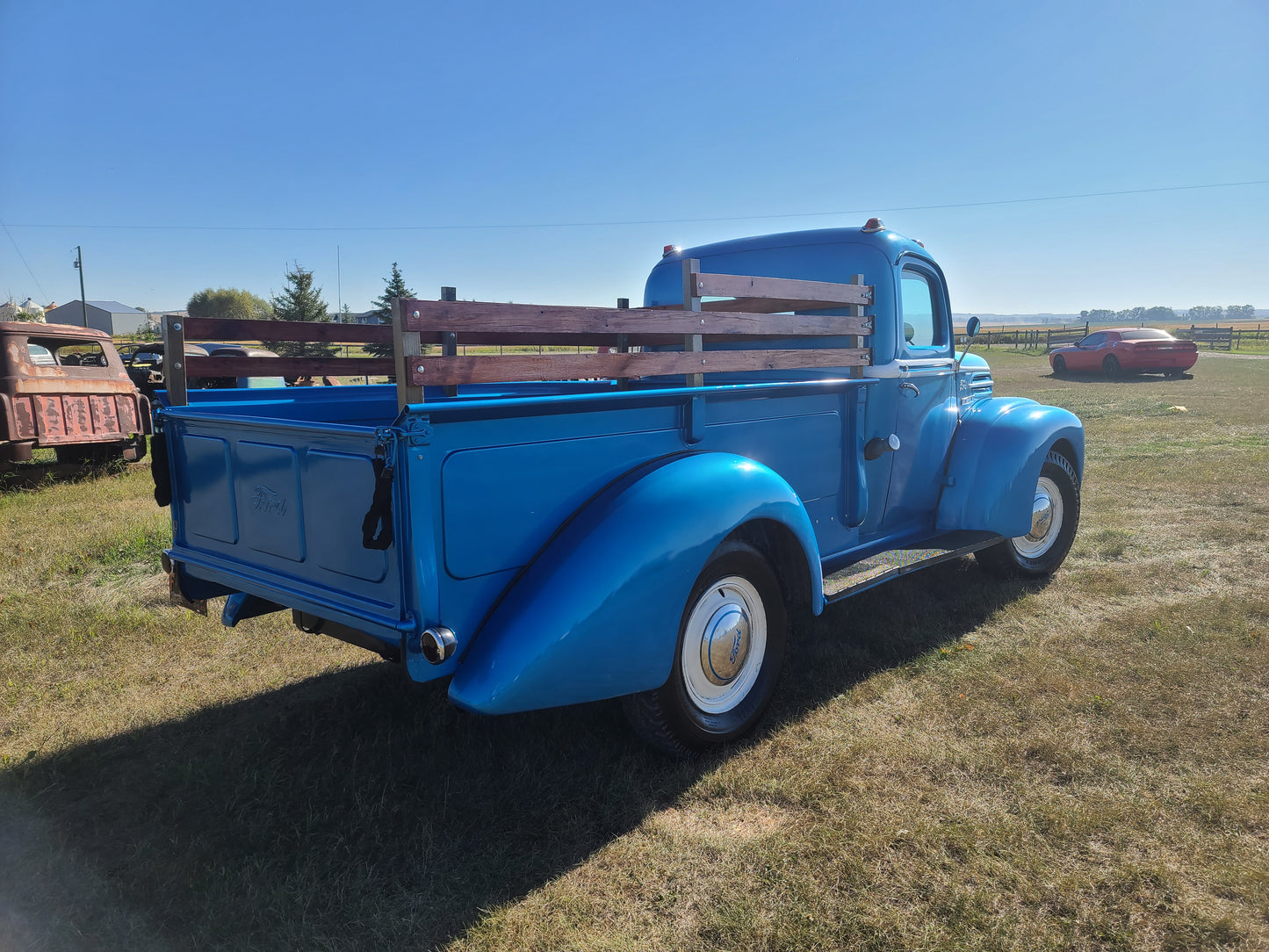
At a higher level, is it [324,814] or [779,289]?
[779,289]

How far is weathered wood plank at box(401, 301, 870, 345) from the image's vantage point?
2363 millimetres

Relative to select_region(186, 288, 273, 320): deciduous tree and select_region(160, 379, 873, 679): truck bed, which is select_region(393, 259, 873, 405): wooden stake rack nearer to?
select_region(160, 379, 873, 679): truck bed

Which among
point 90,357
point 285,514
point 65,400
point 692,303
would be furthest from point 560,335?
point 90,357

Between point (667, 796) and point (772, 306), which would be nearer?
point (667, 796)

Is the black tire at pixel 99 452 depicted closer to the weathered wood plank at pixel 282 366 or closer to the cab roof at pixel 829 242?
the weathered wood plank at pixel 282 366

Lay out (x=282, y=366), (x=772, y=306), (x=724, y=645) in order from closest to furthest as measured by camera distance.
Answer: (x=724, y=645) → (x=282, y=366) → (x=772, y=306)

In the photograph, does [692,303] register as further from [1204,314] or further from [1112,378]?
[1204,314]

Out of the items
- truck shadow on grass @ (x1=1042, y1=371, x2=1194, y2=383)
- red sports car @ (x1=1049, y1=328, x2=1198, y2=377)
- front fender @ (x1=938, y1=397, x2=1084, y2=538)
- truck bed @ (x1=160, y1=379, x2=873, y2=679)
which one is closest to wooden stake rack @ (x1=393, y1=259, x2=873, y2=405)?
truck bed @ (x1=160, y1=379, x2=873, y2=679)

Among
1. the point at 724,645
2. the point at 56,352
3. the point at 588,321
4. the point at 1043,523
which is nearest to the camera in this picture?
the point at 588,321

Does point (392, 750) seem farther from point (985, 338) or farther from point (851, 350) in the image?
point (985, 338)

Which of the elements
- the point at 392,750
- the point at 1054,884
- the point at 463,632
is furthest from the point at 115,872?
the point at 1054,884

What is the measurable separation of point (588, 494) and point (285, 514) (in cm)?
104

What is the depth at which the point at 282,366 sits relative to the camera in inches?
164

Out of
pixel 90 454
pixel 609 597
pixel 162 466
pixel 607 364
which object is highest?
pixel 607 364
